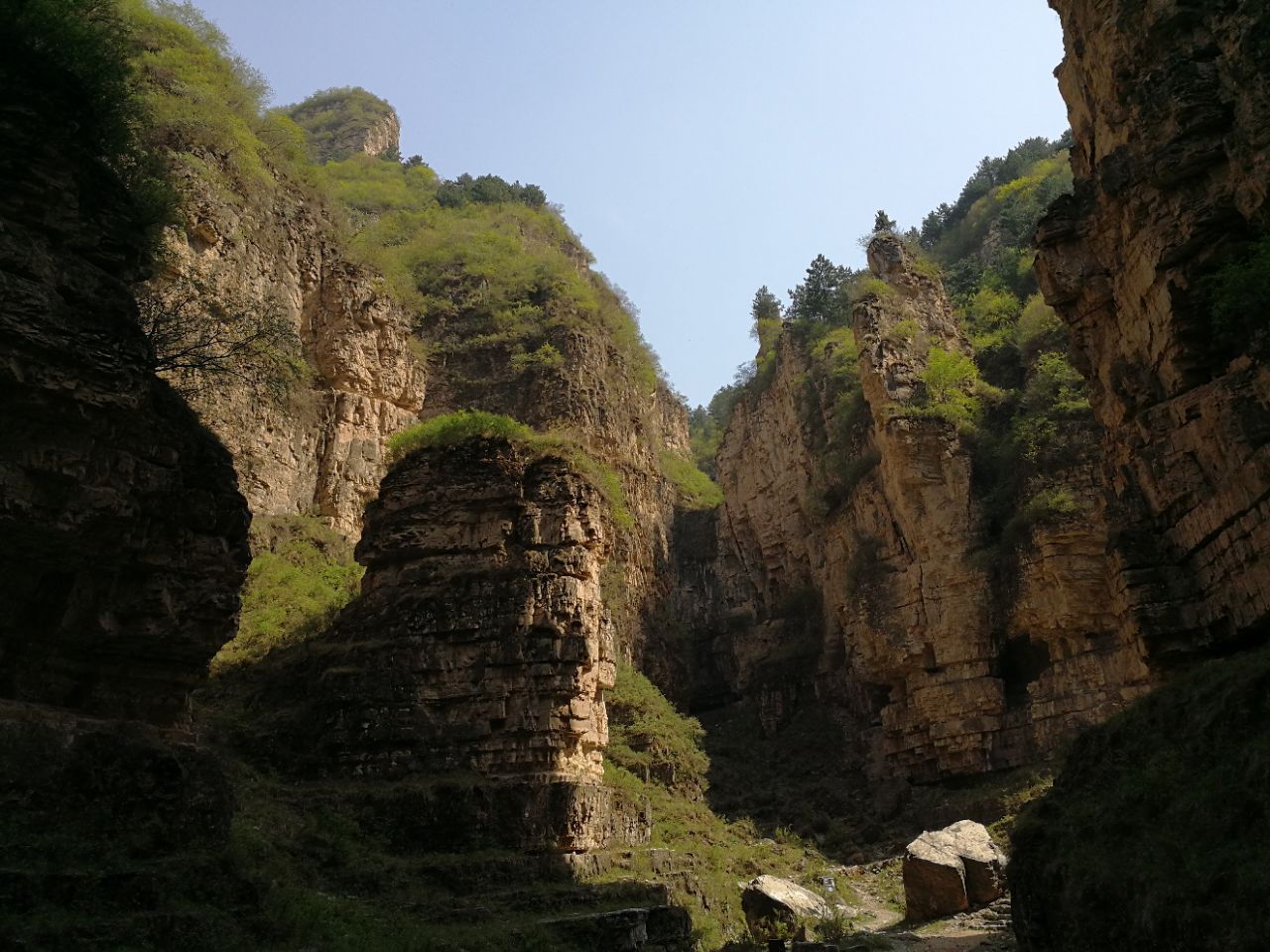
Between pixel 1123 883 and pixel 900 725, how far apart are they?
79.6 feet

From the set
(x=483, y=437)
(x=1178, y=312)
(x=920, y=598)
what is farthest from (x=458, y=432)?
(x=1178, y=312)

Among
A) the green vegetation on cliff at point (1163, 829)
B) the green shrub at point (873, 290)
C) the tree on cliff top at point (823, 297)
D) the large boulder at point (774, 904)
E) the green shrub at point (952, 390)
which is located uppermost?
the tree on cliff top at point (823, 297)

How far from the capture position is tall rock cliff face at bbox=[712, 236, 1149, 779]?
29359 mm

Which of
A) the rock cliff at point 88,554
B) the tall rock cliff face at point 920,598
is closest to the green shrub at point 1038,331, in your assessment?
the tall rock cliff face at point 920,598

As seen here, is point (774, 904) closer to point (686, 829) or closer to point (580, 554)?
point (686, 829)

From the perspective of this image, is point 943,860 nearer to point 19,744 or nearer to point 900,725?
point 900,725

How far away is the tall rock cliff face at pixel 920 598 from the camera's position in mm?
29359

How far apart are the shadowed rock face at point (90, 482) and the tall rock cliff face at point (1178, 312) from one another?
12.7m

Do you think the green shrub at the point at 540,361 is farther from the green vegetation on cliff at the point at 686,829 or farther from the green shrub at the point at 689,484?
the green shrub at the point at 689,484

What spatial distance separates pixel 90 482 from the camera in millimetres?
11203

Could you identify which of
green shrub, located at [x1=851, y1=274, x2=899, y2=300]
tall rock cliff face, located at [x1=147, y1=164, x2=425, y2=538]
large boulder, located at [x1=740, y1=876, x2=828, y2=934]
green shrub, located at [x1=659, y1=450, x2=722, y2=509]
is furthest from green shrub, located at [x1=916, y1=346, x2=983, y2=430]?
tall rock cliff face, located at [x1=147, y1=164, x2=425, y2=538]

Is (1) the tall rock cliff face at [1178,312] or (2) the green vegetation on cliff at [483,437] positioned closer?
(1) the tall rock cliff face at [1178,312]

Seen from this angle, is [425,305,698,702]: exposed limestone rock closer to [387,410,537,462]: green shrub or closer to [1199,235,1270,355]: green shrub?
[387,410,537,462]: green shrub

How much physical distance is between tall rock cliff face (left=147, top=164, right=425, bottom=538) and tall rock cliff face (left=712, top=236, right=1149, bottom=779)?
1798 centimetres
